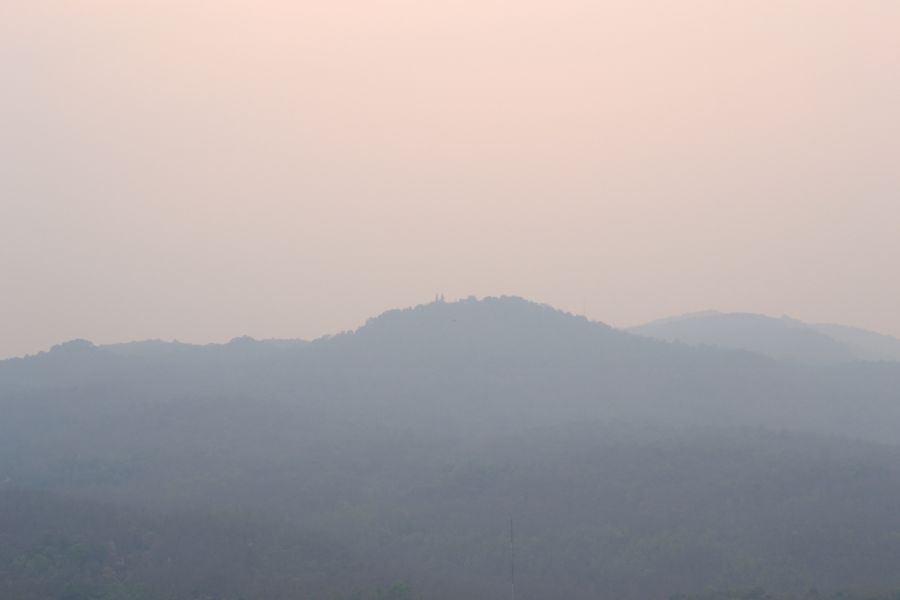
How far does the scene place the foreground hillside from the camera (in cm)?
2733

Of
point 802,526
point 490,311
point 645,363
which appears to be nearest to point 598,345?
point 645,363

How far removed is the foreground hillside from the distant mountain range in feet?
46.9

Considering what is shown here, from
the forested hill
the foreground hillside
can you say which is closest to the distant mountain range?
the forested hill

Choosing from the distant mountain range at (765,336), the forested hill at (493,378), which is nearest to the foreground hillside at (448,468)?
the forested hill at (493,378)

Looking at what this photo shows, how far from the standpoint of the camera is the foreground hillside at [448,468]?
27328mm

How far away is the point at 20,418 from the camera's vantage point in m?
53.2

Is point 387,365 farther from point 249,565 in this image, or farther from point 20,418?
point 249,565

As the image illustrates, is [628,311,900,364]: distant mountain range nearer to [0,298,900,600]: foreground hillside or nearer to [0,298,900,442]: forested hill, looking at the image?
[0,298,900,442]: forested hill

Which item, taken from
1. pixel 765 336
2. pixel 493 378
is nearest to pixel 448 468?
pixel 493 378

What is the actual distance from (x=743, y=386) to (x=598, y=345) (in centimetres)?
1068

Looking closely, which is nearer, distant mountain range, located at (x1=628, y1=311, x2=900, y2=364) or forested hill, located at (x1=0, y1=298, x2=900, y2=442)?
forested hill, located at (x1=0, y1=298, x2=900, y2=442)

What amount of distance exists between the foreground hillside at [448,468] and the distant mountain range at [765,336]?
14.3 metres

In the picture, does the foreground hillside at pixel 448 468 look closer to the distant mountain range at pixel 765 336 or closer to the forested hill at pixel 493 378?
the forested hill at pixel 493 378

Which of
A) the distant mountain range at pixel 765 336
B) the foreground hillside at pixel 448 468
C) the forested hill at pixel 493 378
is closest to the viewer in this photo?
the foreground hillside at pixel 448 468
